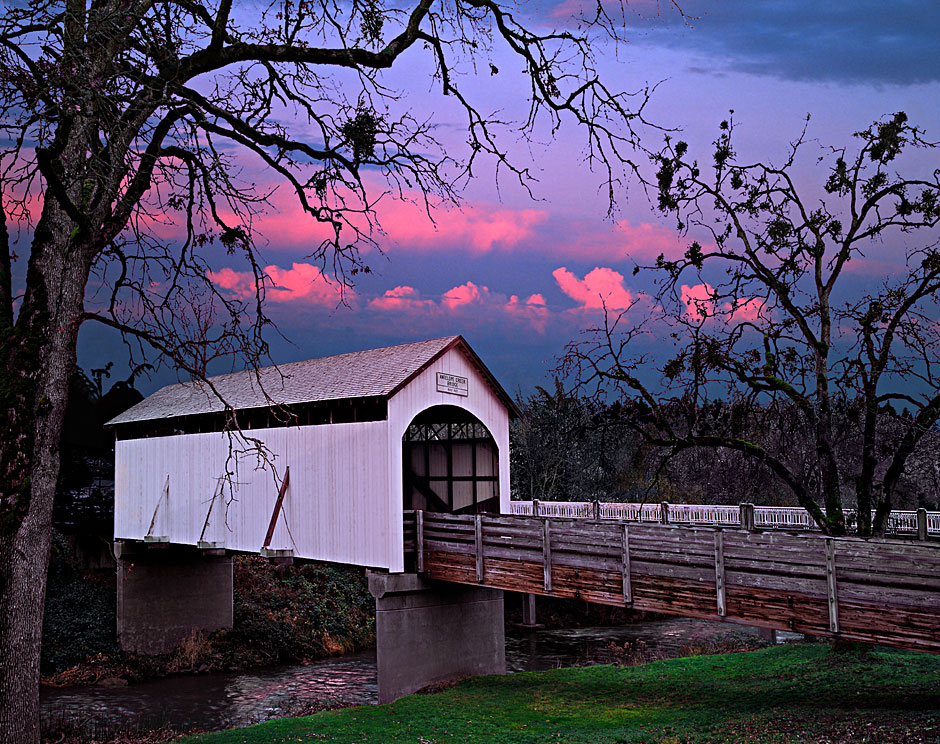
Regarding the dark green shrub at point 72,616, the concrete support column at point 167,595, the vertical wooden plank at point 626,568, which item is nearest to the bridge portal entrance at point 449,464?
the vertical wooden plank at point 626,568

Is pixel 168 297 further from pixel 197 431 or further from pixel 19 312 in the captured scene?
pixel 197 431

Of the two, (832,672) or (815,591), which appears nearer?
(815,591)

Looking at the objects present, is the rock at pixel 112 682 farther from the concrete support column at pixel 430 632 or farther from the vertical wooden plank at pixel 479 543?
the vertical wooden plank at pixel 479 543

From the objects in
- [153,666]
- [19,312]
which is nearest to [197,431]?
[153,666]

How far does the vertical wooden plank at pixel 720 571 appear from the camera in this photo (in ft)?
42.0

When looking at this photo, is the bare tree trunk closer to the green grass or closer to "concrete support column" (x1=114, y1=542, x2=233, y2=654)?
the green grass

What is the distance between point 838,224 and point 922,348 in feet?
11.3

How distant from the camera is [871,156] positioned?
17844 mm

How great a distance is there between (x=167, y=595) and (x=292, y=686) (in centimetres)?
797

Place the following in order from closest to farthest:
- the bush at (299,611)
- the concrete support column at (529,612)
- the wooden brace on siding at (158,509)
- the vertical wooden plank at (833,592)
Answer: the vertical wooden plank at (833,592)
the wooden brace on siding at (158,509)
the bush at (299,611)
the concrete support column at (529,612)

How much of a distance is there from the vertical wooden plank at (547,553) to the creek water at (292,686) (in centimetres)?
734

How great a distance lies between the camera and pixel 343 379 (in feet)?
67.5

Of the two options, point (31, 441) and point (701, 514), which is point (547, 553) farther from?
point (701, 514)

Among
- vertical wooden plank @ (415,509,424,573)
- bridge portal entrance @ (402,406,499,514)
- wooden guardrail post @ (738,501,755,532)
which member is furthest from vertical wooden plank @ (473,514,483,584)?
wooden guardrail post @ (738,501,755,532)
